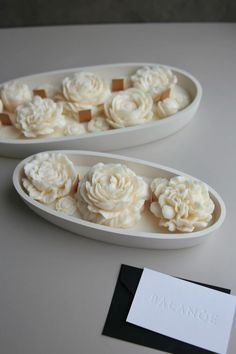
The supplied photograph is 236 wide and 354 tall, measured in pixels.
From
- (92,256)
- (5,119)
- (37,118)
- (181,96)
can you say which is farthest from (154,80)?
(92,256)

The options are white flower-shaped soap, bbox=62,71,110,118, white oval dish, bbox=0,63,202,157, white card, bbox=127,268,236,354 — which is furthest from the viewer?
white flower-shaped soap, bbox=62,71,110,118

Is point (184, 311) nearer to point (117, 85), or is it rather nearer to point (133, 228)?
point (133, 228)

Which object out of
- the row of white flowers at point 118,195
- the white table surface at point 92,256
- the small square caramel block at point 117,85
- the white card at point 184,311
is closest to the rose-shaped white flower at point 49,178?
the row of white flowers at point 118,195

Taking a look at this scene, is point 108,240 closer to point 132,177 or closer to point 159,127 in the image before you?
point 132,177

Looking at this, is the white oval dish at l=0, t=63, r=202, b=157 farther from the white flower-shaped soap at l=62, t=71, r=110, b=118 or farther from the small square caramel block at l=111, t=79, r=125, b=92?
the small square caramel block at l=111, t=79, r=125, b=92

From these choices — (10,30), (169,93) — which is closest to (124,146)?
(169,93)

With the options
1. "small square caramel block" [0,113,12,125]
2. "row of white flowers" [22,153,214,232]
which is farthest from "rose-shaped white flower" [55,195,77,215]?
"small square caramel block" [0,113,12,125]

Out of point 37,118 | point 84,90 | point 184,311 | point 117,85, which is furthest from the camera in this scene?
point 117,85

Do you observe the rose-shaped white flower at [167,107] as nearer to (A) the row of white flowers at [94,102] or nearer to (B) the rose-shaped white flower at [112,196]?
(A) the row of white flowers at [94,102]
